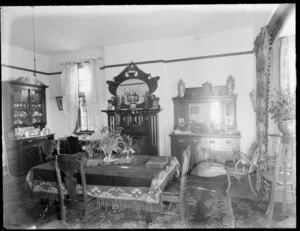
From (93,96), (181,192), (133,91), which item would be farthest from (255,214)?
(93,96)

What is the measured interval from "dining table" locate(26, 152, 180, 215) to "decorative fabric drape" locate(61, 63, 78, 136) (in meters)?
3.50

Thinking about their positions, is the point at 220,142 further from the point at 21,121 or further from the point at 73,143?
the point at 21,121

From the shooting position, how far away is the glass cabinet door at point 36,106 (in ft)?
20.0

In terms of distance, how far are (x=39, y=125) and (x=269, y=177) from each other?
627 centimetres

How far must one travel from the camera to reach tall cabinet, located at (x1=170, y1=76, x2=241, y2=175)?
4836 mm

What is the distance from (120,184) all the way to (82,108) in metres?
4.39

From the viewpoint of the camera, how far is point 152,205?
2.59m

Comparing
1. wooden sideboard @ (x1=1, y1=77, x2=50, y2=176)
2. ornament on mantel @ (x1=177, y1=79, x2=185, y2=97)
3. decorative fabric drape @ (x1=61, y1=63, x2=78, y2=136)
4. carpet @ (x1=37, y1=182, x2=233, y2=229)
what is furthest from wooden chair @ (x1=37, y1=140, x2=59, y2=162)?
ornament on mantel @ (x1=177, y1=79, x2=185, y2=97)

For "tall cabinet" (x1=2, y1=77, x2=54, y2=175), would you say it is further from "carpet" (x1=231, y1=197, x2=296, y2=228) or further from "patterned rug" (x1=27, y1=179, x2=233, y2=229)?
"carpet" (x1=231, y1=197, x2=296, y2=228)

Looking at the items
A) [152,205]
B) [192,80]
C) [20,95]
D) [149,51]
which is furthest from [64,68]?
[152,205]

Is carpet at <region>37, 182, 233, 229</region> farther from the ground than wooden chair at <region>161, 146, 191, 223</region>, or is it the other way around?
wooden chair at <region>161, 146, 191, 223</region>

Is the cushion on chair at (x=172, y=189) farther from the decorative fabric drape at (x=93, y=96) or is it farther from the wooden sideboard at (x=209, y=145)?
the decorative fabric drape at (x=93, y=96)

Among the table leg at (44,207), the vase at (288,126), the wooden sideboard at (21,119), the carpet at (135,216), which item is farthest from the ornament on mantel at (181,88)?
the table leg at (44,207)

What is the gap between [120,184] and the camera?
267cm
